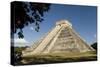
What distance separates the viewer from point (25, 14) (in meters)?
2.59

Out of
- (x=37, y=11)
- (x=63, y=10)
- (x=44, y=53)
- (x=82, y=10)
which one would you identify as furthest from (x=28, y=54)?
(x=82, y=10)

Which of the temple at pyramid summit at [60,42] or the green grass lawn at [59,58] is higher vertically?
the temple at pyramid summit at [60,42]

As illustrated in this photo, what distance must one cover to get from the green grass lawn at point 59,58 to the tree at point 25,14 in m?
0.28

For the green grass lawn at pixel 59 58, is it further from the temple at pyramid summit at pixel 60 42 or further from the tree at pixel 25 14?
the tree at pixel 25 14

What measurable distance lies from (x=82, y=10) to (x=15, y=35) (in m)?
0.89

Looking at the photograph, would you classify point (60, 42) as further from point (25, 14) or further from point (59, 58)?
point (25, 14)

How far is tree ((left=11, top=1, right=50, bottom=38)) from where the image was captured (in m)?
2.54

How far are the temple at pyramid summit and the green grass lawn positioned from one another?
4cm

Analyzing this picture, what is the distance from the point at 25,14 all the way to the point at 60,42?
0.52 metres

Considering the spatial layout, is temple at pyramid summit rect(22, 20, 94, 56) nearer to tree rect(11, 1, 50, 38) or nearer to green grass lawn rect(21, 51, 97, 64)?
green grass lawn rect(21, 51, 97, 64)

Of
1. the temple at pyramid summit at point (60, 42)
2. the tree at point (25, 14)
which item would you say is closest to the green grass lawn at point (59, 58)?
the temple at pyramid summit at point (60, 42)

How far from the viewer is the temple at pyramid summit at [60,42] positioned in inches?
105
